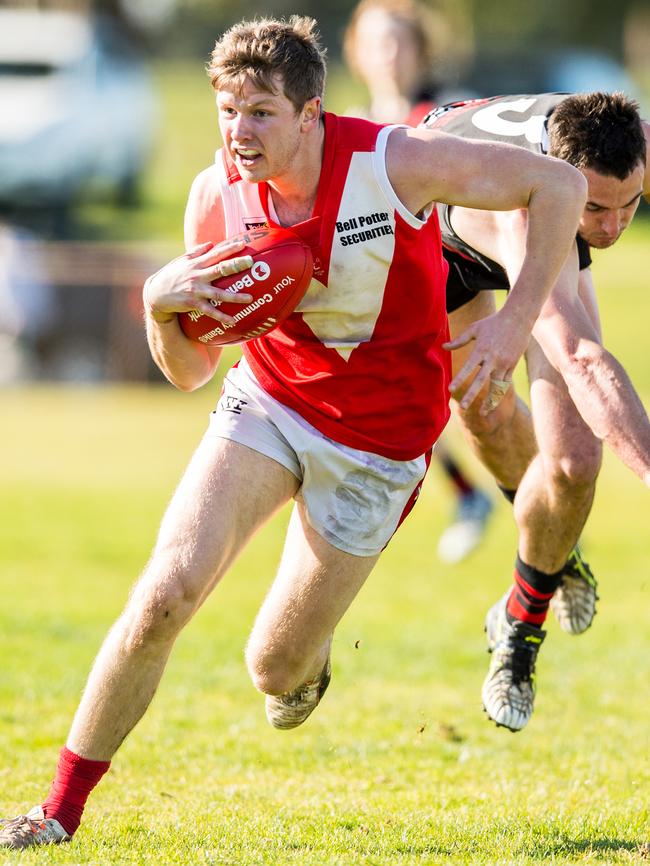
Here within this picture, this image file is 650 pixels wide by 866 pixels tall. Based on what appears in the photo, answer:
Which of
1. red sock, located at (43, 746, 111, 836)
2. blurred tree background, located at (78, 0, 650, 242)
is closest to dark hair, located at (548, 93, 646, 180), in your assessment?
red sock, located at (43, 746, 111, 836)

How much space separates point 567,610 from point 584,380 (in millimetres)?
1672

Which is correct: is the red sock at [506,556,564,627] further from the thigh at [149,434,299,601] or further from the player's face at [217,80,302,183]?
the player's face at [217,80,302,183]

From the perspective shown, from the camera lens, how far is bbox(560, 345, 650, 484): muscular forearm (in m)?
4.31

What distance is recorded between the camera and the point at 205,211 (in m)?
4.41

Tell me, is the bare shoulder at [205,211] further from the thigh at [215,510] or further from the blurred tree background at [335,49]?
the blurred tree background at [335,49]

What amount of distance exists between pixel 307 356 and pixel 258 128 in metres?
0.74

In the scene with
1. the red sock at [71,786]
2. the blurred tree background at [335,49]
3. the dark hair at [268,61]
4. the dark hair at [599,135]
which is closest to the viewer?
the dark hair at [268,61]

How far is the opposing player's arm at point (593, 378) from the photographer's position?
4.32 metres

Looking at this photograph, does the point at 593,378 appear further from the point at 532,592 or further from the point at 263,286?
the point at 532,592

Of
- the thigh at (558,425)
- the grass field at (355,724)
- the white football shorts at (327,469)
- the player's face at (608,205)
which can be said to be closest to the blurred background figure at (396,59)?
the grass field at (355,724)

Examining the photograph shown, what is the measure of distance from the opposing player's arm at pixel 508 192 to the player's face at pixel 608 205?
381 mm

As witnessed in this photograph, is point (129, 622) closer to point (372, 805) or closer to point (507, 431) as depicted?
point (372, 805)

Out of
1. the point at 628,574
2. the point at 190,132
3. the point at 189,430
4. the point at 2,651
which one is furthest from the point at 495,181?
the point at 190,132

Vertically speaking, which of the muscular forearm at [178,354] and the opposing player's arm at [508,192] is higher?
the opposing player's arm at [508,192]
